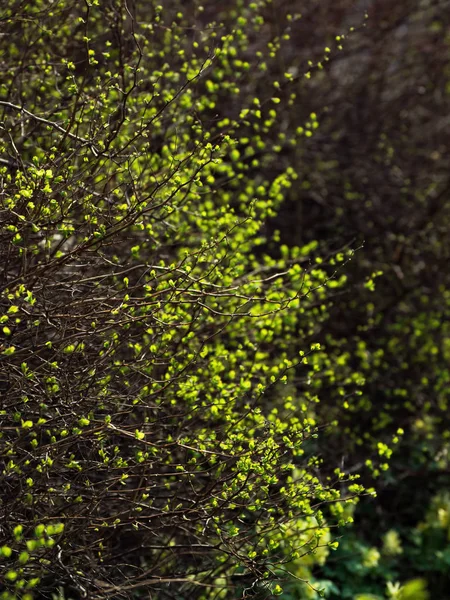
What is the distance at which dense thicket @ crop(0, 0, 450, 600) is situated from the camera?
319 cm

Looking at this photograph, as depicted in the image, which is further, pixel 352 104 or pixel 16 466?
pixel 352 104

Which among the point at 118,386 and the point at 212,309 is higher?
the point at 212,309

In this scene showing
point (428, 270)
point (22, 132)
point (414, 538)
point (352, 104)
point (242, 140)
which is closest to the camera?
point (22, 132)

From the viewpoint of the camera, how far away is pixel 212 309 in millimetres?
3516

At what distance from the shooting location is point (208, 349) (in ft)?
12.8

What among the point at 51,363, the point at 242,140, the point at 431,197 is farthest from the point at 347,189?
the point at 51,363

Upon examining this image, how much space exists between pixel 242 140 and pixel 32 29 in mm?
1403

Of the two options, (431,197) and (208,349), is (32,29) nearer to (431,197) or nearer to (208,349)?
(208,349)

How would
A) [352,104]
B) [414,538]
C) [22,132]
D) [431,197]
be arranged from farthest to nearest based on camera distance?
[352,104]
[431,197]
[414,538]
[22,132]

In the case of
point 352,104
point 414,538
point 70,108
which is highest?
point 70,108

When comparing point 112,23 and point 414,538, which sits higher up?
point 112,23

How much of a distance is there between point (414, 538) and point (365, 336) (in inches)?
65.7

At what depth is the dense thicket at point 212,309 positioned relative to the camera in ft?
10.5

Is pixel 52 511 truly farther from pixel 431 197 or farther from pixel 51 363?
pixel 431 197
